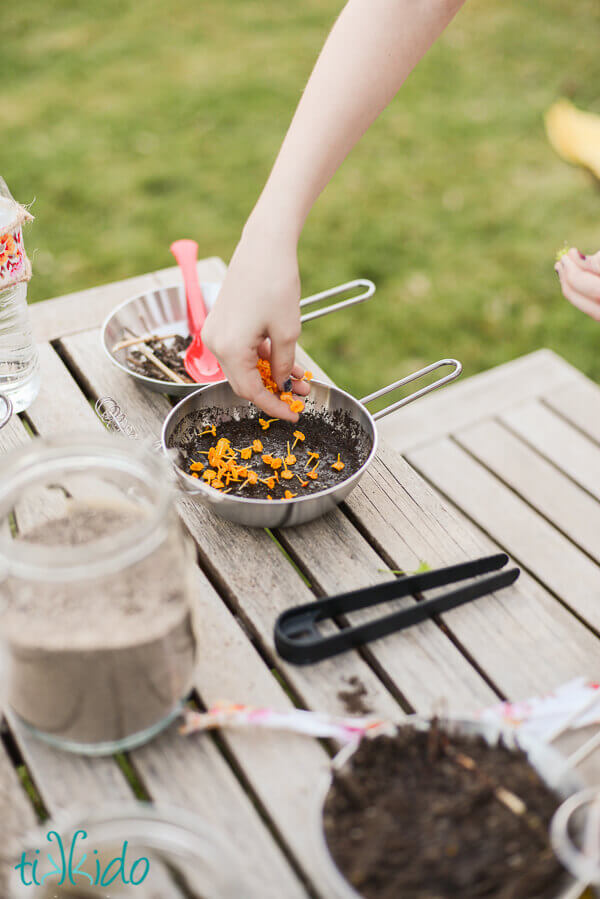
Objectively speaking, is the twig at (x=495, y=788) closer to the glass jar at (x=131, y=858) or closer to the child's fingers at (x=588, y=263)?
the glass jar at (x=131, y=858)

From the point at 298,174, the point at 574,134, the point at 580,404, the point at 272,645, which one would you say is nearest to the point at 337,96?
the point at 298,174

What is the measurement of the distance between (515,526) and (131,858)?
130 cm

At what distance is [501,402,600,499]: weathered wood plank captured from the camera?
6.63ft

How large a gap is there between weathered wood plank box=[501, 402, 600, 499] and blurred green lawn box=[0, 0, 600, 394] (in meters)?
0.69

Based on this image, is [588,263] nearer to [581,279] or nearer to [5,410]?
[581,279]

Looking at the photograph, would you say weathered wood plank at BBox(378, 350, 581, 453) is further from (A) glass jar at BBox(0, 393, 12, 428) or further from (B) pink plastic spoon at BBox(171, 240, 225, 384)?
(A) glass jar at BBox(0, 393, 12, 428)

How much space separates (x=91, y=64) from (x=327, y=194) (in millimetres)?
1770

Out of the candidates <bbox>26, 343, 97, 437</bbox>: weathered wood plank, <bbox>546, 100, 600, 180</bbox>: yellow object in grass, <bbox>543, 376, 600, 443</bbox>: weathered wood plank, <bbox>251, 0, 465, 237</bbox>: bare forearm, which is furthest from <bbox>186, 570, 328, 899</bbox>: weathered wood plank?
<bbox>546, 100, 600, 180</bbox>: yellow object in grass

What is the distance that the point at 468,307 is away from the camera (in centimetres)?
307

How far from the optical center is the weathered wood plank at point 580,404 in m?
2.13

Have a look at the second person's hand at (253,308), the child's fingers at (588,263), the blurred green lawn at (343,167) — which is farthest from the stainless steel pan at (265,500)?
the blurred green lawn at (343,167)

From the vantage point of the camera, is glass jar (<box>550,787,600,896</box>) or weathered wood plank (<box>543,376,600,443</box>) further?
weathered wood plank (<box>543,376,600,443</box>)

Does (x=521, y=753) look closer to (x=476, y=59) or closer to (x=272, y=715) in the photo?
(x=272, y=715)

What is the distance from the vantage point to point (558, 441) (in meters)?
2.10
